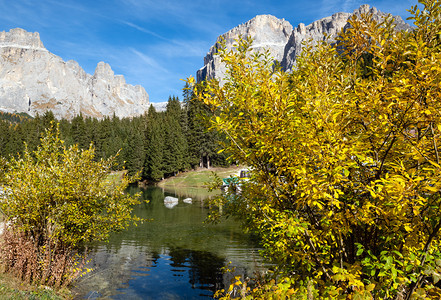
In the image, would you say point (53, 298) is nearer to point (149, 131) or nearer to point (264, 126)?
point (264, 126)

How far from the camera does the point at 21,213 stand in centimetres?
1009

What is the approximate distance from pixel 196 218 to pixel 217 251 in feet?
36.3

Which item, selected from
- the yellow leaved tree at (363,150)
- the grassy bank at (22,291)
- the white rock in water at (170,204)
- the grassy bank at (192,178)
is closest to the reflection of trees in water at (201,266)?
the grassy bank at (22,291)

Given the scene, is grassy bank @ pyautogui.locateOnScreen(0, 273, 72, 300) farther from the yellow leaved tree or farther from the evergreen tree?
the evergreen tree

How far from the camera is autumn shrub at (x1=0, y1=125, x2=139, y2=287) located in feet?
32.7

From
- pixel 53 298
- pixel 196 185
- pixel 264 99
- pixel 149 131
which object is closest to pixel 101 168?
pixel 53 298

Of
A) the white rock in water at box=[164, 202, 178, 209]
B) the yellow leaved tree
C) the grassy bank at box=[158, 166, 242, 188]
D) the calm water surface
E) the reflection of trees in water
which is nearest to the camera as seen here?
the yellow leaved tree

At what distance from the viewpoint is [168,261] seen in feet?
56.1

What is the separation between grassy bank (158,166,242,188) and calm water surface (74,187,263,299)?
35.0m

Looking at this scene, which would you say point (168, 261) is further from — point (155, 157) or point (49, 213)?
point (155, 157)

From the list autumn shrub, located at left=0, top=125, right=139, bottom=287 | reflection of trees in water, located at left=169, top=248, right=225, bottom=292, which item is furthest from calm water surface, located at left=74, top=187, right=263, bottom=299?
autumn shrub, located at left=0, top=125, right=139, bottom=287

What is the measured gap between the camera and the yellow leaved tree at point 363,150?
3148 millimetres

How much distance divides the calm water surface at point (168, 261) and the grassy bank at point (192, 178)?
115 ft

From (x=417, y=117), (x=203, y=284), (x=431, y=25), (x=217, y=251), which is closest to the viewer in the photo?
(x=417, y=117)
